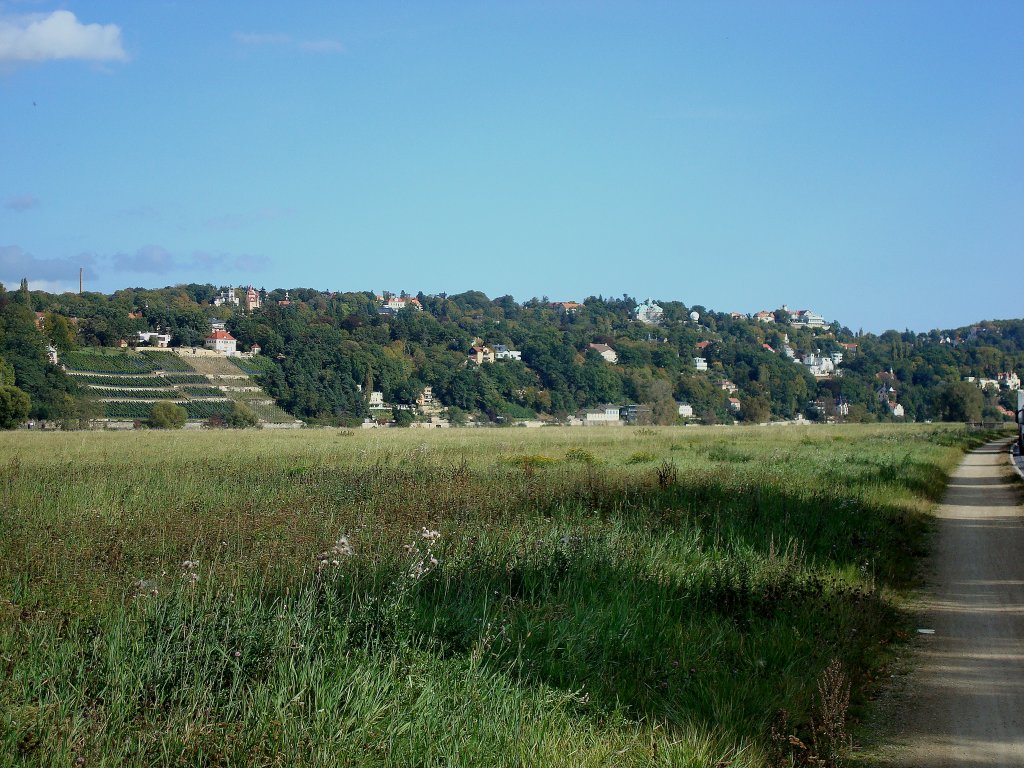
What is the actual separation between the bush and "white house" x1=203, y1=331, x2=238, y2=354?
160 feet

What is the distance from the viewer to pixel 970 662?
318 inches

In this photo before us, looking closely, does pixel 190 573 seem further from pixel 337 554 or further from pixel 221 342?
pixel 221 342

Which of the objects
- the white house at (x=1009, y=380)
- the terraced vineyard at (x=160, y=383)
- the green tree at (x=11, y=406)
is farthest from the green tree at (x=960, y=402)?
the green tree at (x=11, y=406)

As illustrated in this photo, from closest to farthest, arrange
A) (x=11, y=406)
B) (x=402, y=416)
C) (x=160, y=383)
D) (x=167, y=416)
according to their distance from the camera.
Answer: (x=11, y=406)
(x=167, y=416)
(x=160, y=383)
(x=402, y=416)

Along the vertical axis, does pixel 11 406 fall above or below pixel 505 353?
below

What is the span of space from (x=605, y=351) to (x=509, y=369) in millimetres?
40639

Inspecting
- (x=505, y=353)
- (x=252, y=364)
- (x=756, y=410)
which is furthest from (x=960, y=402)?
(x=252, y=364)

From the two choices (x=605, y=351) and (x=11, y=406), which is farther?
(x=605, y=351)

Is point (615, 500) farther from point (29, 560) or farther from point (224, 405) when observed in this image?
point (224, 405)

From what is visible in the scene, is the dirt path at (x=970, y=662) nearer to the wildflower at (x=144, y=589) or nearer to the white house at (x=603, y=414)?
the wildflower at (x=144, y=589)

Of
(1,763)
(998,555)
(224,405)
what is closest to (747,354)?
(224,405)

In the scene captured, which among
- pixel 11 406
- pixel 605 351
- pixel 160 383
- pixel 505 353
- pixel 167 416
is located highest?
pixel 605 351

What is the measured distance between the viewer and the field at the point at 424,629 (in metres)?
4.93

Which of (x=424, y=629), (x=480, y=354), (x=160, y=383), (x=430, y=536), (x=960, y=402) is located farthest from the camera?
(x=480, y=354)
